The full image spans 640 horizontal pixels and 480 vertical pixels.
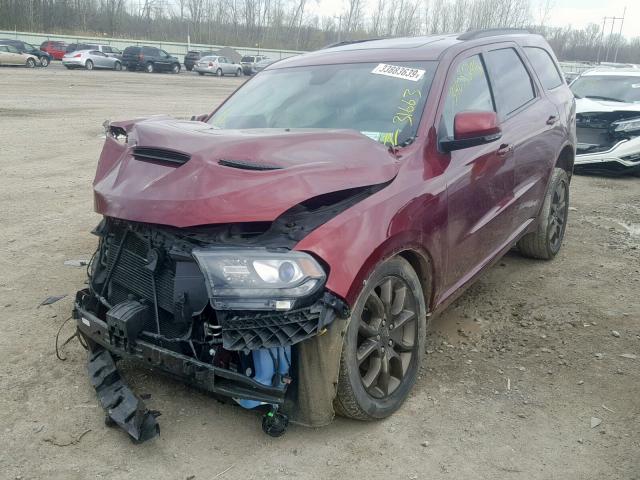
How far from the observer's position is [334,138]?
9.77 feet

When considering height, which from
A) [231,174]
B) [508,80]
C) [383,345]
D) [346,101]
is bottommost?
[383,345]

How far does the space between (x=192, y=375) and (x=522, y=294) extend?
3.08 meters

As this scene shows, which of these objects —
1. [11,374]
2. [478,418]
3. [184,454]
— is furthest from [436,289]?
[11,374]

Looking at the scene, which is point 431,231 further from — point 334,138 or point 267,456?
point 267,456

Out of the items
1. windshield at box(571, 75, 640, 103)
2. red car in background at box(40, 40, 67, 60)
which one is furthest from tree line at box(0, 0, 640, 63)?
windshield at box(571, 75, 640, 103)

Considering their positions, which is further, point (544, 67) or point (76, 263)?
point (544, 67)

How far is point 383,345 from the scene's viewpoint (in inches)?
118

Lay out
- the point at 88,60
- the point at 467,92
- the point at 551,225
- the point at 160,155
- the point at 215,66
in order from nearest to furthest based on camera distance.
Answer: the point at 160,155
the point at 467,92
the point at 551,225
the point at 88,60
the point at 215,66

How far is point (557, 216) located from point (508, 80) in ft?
5.41

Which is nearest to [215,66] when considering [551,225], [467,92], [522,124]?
[551,225]

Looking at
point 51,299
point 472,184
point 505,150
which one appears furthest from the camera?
point 51,299

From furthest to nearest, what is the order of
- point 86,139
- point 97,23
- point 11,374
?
point 97,23 < point 86,139 < point 11,374

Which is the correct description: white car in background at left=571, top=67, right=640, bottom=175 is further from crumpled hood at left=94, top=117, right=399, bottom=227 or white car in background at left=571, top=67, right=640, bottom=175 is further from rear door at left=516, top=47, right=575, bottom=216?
crumpled hood at left=94, top=117, right=399, bottom=227

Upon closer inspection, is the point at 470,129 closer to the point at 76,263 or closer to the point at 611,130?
the point at 76,263
